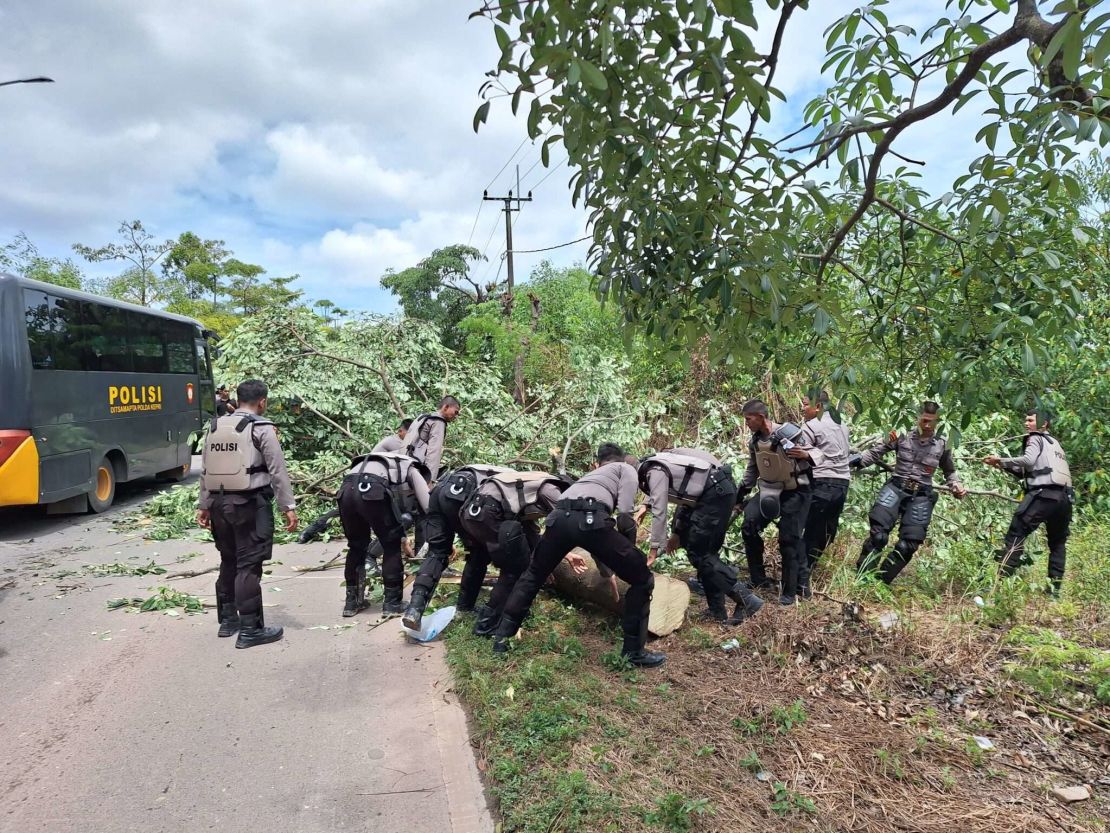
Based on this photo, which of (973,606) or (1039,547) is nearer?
(973,606)

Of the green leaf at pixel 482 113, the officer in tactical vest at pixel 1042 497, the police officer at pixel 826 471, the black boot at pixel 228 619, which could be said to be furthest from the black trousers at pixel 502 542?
the officer in tactical vest at pixel 1042 497

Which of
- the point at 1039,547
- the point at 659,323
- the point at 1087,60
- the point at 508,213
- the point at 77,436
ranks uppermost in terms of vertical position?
the point at 508,213

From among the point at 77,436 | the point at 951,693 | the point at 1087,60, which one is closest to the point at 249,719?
the point at 951,693

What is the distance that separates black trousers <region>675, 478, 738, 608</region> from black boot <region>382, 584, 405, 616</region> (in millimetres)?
2439

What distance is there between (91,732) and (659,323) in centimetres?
371

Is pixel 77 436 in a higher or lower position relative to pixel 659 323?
lower

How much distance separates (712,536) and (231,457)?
11.8 feet

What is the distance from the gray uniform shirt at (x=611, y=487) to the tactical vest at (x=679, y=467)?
54cm

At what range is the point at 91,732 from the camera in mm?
3656

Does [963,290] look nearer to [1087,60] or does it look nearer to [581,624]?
[1087,60]

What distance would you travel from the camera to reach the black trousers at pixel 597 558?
4.33m

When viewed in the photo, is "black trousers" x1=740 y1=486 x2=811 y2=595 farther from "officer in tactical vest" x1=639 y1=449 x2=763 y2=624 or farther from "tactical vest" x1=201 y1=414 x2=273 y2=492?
"tactical vest" x1=201 y1=414 x2=273 y2=492

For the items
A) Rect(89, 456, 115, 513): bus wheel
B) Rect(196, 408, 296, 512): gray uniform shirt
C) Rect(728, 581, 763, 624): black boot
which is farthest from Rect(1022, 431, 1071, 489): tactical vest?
Rect(89, 456, 115, 513): bus wheel

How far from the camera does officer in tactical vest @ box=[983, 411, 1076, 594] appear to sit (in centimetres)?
600
